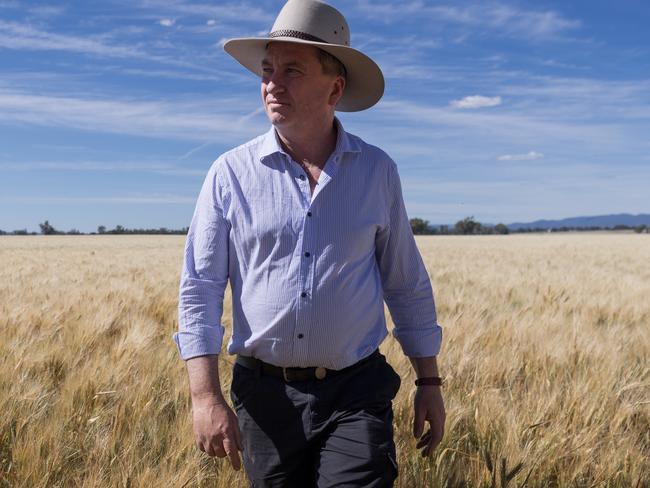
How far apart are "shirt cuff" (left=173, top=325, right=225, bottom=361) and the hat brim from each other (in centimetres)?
86

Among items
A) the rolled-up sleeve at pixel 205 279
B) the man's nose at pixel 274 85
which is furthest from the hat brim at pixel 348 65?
the rolled-up sleeve at pixel 205 279

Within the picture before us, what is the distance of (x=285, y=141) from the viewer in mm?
2051

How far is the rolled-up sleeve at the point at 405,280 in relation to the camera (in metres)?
2.12

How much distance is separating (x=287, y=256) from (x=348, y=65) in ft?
2.11

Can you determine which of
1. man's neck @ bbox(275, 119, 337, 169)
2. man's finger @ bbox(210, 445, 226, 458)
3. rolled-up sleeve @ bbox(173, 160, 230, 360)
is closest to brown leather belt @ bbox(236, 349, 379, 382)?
rolled-up sleeve @ bbox(173, 160, 230, 360)

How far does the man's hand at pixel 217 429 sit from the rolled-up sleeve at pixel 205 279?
150 millimetres

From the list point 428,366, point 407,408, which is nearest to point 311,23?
point 428,366

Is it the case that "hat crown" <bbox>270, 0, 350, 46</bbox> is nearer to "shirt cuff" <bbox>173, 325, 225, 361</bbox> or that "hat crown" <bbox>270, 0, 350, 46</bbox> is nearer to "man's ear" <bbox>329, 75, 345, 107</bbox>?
"man's ear" <bbox>329, 75, 345, 107</bbox>

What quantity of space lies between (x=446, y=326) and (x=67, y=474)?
290 cm

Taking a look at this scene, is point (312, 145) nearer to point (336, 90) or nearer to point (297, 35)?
point (336, 90)

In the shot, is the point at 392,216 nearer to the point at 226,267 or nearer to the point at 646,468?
the point at 226,267

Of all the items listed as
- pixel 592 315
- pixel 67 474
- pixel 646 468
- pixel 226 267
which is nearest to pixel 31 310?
pixel 67 474

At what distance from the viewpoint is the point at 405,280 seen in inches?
84.7

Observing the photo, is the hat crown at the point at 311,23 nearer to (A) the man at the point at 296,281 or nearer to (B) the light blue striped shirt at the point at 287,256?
(A) the man at the point at 296,281
